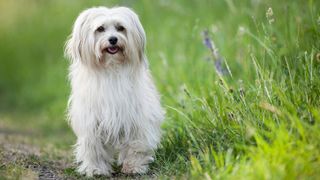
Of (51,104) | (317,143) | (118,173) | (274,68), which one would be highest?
(51,104)

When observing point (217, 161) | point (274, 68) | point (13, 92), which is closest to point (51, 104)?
point (13, 92)

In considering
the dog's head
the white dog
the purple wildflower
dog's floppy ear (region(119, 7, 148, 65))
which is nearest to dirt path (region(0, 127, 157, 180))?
the white dog

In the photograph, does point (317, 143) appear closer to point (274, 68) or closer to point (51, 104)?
point (274, 68)

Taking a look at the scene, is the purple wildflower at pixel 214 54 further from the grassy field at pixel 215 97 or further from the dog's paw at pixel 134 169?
the dog's paw at pixel 134 169

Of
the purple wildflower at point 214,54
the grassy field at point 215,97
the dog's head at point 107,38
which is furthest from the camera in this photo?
the purple wildflower at point 214,54

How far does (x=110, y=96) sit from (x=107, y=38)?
525 mm

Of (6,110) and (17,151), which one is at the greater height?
(6,110)

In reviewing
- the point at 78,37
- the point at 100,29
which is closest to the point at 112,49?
the point at 100,29

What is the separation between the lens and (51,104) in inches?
512

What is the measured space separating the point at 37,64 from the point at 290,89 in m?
9.83

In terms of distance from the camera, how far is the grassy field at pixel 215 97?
564cm

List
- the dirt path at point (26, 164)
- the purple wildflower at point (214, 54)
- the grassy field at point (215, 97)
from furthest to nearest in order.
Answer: the purple wildflower at point (214, 54), the dirt path at point (26, 164), the grassy field at point (215, 97)

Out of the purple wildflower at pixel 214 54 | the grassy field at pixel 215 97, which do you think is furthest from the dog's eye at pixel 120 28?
the purple wildflower at pixel 214 54

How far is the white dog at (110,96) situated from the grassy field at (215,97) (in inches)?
8.2
